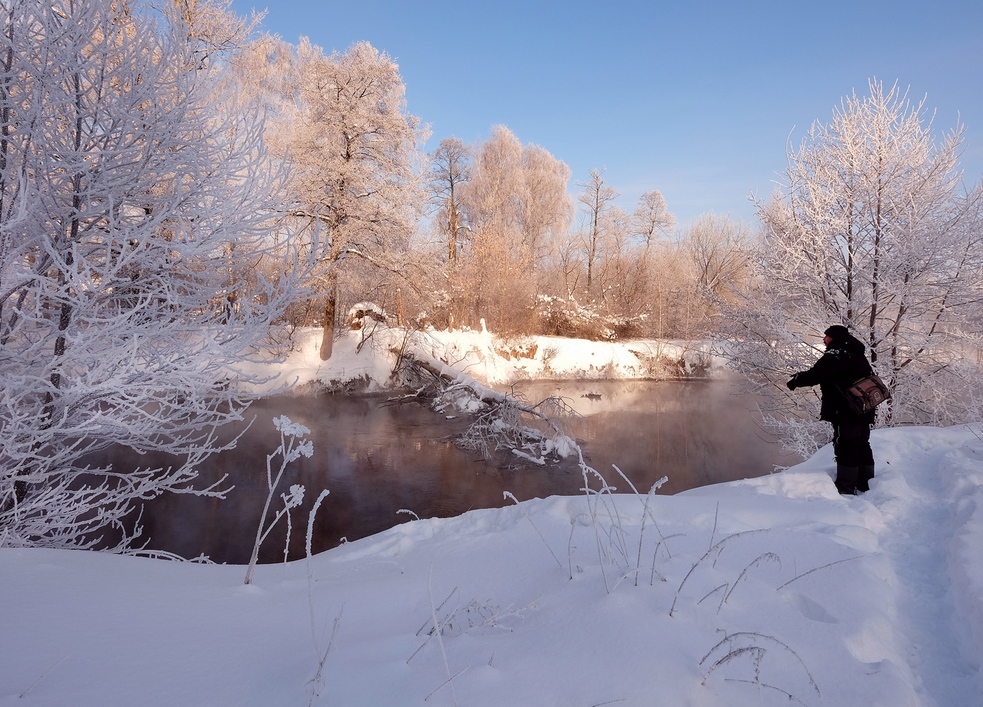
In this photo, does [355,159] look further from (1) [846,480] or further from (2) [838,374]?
(1) [846,480]

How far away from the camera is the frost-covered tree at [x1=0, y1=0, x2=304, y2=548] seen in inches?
154

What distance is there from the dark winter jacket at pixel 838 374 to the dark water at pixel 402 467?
4.23 metres

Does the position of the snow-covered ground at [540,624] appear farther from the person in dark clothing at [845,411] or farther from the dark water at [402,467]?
the dark water at [402,467]

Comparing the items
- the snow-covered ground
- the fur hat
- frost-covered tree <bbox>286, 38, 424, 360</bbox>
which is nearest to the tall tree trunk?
frost-covered tree <bbox>286, 38, 424, 360</bbox>

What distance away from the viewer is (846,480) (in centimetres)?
473

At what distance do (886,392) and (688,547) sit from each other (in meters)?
3.40

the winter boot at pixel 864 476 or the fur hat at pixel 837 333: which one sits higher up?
the fur hat at pixel 837 333

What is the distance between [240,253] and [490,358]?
48.7 ft

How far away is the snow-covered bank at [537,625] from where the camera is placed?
146 cm

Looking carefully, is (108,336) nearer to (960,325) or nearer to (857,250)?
(857,250)

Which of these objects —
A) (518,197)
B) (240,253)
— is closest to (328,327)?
(240,253)

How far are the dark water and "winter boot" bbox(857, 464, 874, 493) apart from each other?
432 cm

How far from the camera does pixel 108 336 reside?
3949 millimetres

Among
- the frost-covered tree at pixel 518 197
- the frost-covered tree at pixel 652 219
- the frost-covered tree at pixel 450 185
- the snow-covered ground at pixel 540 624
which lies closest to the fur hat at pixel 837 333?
the snow-covered ground at pixel 540 624
